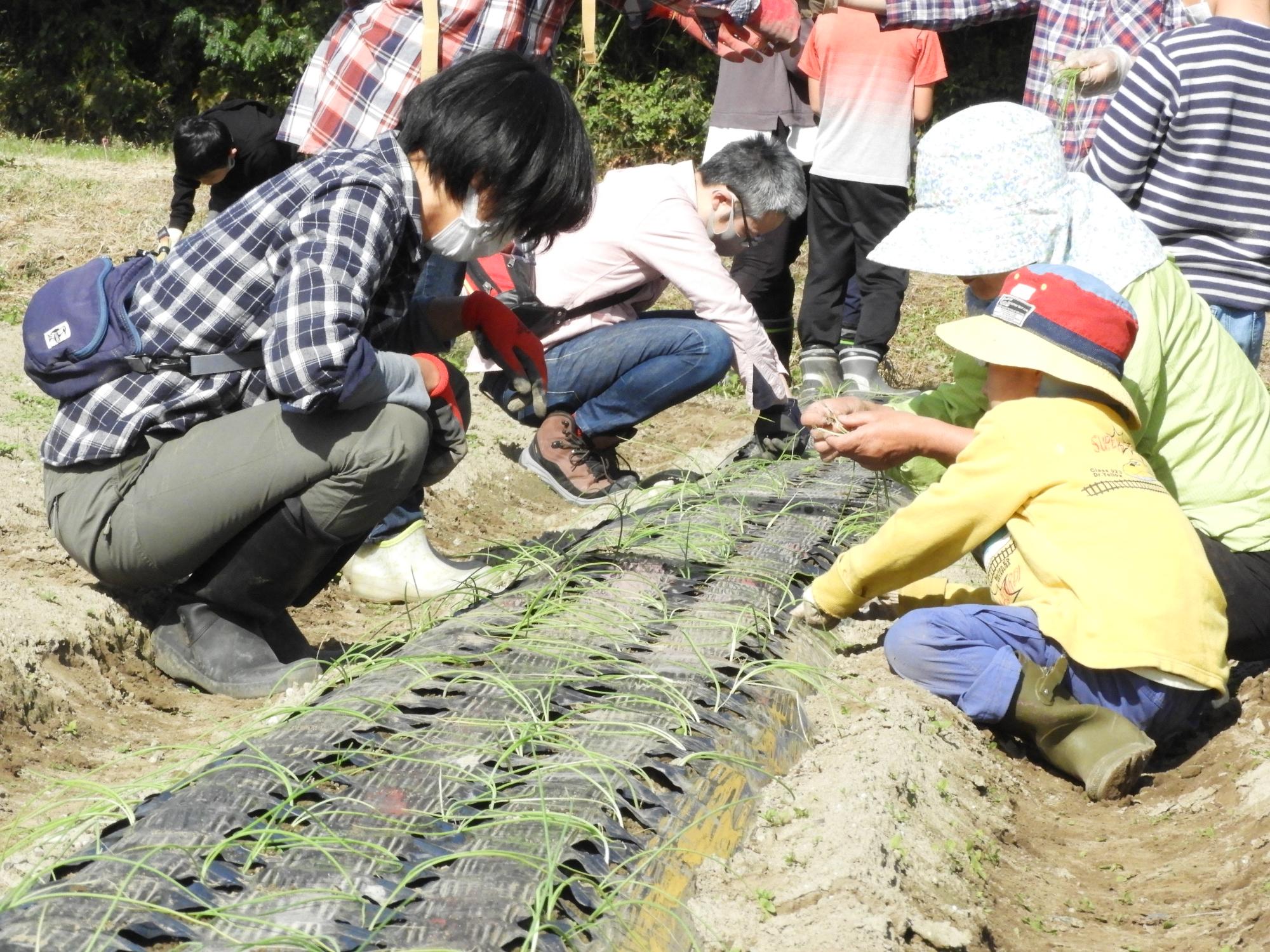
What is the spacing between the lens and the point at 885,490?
386cm

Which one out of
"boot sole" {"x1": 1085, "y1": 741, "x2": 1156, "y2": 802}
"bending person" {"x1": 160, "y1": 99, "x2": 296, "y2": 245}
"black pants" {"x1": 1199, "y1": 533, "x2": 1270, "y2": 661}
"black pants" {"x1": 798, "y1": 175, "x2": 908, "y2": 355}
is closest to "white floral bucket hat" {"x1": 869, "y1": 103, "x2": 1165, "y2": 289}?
"black pants" {"x1": 1199, "y1": 533, "x2": 1270, "y2": 661}

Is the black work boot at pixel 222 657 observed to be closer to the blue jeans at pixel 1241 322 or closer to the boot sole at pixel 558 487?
the boot sole at pixel 558 487

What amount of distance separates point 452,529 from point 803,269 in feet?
18.1

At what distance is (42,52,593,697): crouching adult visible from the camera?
107 inches

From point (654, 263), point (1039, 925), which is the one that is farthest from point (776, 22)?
point (1039, 925)

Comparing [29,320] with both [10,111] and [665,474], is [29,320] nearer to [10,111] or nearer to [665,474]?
[665,474]

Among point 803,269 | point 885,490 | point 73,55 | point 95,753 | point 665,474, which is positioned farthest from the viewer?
point 73,55

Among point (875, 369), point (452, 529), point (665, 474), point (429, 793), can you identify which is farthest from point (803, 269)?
point (429, 793)

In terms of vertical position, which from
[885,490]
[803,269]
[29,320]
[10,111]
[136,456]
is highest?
[29,320]

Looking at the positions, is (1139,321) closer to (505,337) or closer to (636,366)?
(505,337)

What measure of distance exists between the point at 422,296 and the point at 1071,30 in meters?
2.26

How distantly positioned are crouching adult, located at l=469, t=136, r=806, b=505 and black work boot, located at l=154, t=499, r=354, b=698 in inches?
54.3

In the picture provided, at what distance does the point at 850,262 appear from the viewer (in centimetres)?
581

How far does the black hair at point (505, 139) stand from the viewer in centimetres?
276
